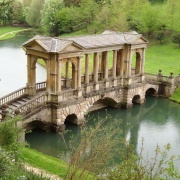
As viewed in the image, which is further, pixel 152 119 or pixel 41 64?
pixel 41 64

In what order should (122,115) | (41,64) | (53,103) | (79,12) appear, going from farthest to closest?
(79,12) → (41,64) → (122,115) → (53,103)

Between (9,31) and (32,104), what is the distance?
270 feet

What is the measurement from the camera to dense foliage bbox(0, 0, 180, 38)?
76.0m

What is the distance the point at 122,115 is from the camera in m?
39.9

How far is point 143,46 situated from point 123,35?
2762 millimetres

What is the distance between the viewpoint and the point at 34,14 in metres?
111

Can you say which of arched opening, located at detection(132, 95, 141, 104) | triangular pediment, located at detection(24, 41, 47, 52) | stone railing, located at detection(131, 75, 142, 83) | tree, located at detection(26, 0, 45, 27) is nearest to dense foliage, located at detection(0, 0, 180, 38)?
tree, located at detection(26, 0, 45, 27)

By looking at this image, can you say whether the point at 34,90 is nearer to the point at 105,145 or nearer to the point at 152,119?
the point at 152,119

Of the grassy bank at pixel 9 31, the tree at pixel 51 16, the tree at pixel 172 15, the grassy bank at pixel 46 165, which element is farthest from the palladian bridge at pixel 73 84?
the grassy bank at pixel 9 31

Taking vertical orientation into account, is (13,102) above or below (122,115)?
above

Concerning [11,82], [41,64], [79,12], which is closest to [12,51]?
[41,64]

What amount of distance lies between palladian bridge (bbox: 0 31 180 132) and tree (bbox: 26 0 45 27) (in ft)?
236

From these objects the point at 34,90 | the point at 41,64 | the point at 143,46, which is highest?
the point at 143,46

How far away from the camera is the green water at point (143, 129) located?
3144 centimetres
